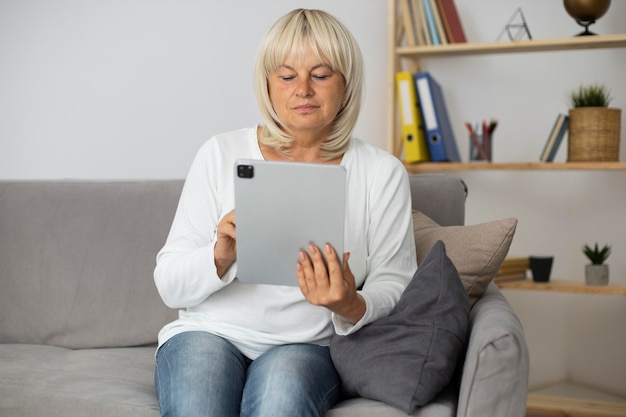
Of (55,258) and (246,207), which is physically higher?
(246,207)

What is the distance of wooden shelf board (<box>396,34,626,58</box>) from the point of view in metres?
2.63

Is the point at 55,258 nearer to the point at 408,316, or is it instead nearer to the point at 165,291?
the point at 165,291

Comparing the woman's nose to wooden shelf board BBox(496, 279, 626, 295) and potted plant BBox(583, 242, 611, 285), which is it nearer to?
wooden shelf board BBox(496, 279, 626, 295)

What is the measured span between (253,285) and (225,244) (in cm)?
16

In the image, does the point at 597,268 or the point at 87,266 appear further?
the point at 597,268

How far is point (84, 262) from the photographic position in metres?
2.07

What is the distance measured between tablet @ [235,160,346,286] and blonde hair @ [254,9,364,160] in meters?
0.36

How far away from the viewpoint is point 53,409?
1.57 m

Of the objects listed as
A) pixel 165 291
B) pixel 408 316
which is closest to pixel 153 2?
pixel 165 291

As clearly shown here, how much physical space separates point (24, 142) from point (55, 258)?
1.01m

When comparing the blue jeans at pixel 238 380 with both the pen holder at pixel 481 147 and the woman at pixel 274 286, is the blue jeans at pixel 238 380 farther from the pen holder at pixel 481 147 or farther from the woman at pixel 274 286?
the pen holder at pixel 481 147

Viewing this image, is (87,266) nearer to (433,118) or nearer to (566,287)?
(433,118)

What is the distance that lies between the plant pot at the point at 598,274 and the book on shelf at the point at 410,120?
66cm

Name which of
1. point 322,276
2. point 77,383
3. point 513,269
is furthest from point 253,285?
point 513,269
